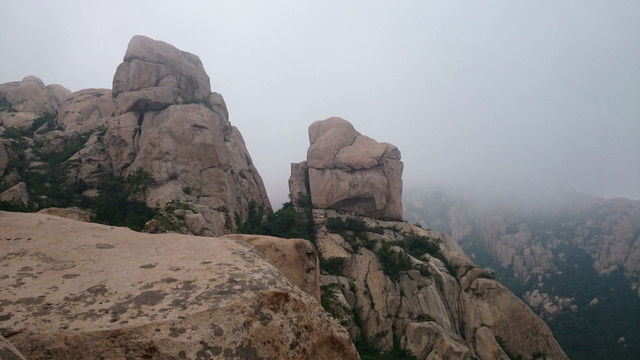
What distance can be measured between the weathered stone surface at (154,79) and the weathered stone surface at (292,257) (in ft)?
121

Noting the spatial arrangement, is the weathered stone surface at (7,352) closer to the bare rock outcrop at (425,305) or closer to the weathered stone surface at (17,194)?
the bare rock outcrop at (425,305)

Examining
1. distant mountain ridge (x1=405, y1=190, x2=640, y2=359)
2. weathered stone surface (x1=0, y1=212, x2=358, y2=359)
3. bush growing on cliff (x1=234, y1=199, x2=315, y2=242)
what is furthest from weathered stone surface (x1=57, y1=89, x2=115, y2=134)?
distant mountain ridge (x1=405, y1=190, x2=640, y2=359)

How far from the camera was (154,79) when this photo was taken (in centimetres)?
4472

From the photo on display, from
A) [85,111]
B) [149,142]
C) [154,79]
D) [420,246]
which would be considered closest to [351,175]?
[420,246]

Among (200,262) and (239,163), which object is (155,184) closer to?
(239,163)

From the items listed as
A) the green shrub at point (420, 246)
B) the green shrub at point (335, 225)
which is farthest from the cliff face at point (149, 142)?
the green shrub at point (420, 246)

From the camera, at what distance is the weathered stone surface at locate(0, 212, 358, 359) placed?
444 cm

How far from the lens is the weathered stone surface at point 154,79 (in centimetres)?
4219

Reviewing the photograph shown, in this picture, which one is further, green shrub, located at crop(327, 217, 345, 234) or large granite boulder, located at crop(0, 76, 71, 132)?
large granite boulder, located at crop(0, 76, 71, 132)

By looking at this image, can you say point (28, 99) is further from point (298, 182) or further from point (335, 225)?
point (335, 225)

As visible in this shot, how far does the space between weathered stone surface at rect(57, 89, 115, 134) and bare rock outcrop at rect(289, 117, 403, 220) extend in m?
24.6

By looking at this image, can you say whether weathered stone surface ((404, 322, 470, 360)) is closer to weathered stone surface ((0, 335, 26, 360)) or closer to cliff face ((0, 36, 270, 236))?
cliff face ((0, 36, 270, 236))

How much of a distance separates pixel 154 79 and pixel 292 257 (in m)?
41.6

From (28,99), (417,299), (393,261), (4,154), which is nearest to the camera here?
(417,299)
